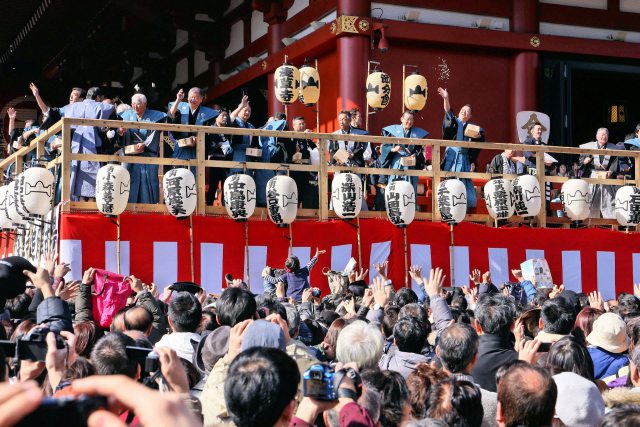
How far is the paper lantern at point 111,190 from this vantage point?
9.85m

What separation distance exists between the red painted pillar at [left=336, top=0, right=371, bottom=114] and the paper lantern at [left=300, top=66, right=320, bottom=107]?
0.54 metres

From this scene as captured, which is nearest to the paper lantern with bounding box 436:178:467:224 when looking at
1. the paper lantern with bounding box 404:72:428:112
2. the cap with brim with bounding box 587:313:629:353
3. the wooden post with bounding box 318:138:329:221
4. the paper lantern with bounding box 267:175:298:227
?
the wooden post with bounding box 318:138:329:221

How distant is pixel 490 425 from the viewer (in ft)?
11.7

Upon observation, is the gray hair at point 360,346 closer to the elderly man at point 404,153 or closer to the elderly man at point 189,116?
the elderly man at point 189,116

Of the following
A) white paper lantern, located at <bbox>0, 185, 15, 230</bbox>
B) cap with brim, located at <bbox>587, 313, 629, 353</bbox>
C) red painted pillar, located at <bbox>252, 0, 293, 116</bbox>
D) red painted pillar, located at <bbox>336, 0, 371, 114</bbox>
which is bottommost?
cap with brim, located at <bbox>587, 313, 629, 353</bbox>

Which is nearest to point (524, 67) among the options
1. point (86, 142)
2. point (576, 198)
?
point (576, 198)

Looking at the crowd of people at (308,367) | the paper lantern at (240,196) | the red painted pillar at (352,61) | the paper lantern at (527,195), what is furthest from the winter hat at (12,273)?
the red painted pillar at (352,61)

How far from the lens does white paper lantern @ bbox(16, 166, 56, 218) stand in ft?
33.0

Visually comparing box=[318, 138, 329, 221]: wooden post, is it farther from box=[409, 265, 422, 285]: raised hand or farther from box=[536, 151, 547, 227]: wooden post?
box=[536, 151, 547, 227]: wooden post

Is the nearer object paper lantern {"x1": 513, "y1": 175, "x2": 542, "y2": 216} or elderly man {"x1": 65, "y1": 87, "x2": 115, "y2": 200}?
elderly man {"x1": 65, "y1": 87, "x2": 115, "y2": 200}

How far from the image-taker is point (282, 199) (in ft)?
34.6

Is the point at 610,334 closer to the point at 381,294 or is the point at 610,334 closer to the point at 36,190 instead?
the point at 381,294

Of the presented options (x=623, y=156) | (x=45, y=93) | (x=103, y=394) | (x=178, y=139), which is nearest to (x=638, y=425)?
(x=103, y=394)

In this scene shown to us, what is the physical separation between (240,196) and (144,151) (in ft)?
4.21
